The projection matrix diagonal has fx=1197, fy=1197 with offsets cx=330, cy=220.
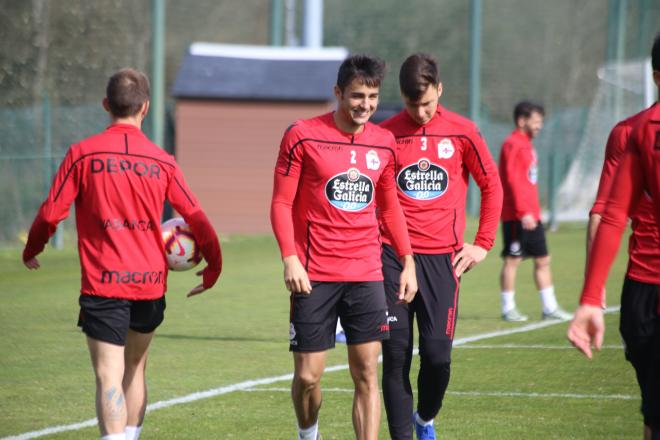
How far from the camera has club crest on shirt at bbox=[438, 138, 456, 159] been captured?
7086 mm

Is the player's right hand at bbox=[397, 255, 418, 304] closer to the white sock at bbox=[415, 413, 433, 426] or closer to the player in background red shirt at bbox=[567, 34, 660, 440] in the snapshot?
the white sock at bbox=[415, 413, 433, 426]

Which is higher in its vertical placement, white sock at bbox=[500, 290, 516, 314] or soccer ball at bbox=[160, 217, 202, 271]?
soccer ball at bbox=[160, 217, 202, 271]

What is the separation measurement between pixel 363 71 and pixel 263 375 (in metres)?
4.11

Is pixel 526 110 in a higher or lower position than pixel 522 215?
higher

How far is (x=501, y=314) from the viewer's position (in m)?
13.4

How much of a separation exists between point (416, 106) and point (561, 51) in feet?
150

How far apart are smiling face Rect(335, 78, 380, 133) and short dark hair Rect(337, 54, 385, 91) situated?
2cm

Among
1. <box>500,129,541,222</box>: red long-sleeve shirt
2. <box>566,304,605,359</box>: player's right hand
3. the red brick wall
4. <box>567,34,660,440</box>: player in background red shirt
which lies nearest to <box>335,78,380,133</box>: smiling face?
<box>567,34,660,440</box>: player in background red shirt

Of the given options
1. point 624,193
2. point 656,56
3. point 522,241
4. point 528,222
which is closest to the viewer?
point 624,193

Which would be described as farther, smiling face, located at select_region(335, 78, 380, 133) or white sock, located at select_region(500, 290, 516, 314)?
white sock, located at select_region(500, 290, 516, 314)

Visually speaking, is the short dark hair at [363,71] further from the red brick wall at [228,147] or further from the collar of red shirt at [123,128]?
the red brick wall at [228,147]

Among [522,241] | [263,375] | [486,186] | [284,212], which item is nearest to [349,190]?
[284,212]

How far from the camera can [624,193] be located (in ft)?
15.4

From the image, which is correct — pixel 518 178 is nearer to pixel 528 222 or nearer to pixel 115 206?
pixel 528 222
